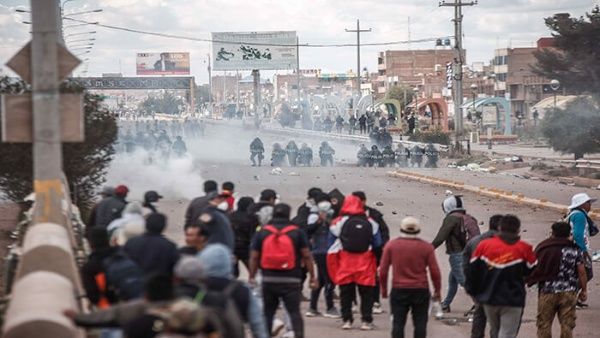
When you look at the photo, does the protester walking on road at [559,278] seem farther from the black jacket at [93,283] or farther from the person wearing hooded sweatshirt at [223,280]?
the black jacket at [93,283]

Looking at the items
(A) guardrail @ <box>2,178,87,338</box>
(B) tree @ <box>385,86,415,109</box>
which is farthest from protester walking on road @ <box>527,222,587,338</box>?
(B) tree @ <box>385,86,415,109</box>

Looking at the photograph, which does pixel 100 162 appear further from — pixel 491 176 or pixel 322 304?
pixel 491 176

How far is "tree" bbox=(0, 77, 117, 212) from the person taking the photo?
2192 centimetres

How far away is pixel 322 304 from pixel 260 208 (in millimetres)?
2956

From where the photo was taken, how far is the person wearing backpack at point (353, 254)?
13484 mm

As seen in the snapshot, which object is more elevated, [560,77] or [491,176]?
[560,77]

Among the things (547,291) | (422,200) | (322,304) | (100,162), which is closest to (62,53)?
(547,291)

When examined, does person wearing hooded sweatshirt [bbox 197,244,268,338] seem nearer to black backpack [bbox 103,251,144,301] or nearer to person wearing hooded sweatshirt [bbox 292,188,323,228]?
black backpack [bbox 103,251,144,301]

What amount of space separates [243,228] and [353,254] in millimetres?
1340

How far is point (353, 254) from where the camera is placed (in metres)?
13.7

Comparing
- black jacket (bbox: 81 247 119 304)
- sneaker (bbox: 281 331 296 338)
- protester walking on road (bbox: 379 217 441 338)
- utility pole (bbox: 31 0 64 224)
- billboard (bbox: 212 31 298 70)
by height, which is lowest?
sneaker (bbox: 281 331 296 338)

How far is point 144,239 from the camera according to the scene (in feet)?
30.9

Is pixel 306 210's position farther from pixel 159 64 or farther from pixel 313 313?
pixel 159 64

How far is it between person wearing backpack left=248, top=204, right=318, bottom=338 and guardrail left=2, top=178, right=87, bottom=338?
184 cm
